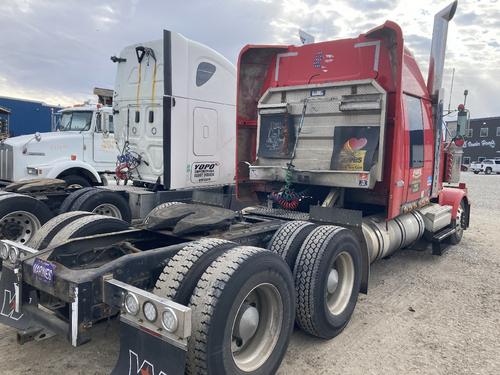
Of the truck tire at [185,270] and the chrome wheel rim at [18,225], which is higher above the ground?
the truck tire at [185,270]

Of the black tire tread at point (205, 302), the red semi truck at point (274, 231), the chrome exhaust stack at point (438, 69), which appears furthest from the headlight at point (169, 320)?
the chrome exhaust stack at point (438, 69)

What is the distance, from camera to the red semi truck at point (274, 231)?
2.57 m

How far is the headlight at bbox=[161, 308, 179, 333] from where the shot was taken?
2285 mm

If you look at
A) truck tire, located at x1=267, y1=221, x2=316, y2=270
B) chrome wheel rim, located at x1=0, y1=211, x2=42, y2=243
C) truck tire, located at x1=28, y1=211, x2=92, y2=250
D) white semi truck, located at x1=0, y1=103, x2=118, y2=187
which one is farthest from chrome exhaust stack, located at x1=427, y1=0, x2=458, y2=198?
white semi truck, located at x1=0, y1=103, x2=118, y2=187

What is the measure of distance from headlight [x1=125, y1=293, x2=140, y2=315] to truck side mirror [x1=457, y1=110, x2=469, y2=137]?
701cm

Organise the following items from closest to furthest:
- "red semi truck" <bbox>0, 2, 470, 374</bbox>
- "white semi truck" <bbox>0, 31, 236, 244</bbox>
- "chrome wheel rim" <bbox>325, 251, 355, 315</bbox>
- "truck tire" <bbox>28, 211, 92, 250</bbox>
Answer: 1. "red semi truck" <bbox>0, 2, 470, 374</bbox>
2. "truck tire" <bbox>28, 211, 92, 250</bbox>
3. "chrome wheel rim" <bbox>325, 251, 355, 315</bbox>
4. "white semi truck" <bbox>0, 31, 236, 244</bbox>

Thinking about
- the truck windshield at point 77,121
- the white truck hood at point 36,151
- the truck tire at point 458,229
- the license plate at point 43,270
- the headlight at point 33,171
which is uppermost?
the truck windshield at point 77,121

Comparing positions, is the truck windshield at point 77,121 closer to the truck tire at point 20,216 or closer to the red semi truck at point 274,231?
the red semi truck at point 274,231

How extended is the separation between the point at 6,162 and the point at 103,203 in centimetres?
351

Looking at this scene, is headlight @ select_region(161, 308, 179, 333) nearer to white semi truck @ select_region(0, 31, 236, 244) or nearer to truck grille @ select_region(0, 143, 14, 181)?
white semi truck @ select_region(0, 31, 236, 244)

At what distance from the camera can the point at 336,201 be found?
5.61 m

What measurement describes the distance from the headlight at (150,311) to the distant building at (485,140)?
184 feet

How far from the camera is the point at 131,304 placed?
2.51 meters

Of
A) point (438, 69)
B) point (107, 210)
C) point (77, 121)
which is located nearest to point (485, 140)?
point (438, 69)
